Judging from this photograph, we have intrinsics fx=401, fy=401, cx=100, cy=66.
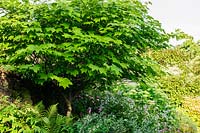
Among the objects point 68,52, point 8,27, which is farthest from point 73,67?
point 8,27

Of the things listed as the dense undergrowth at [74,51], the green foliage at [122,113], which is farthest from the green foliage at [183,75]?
the dense undergrowth at [74,51]

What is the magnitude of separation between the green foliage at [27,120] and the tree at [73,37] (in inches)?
18.0

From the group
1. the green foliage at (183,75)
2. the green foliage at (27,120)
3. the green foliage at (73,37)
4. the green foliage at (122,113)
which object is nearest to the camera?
Result: the green foliage at (27,120)

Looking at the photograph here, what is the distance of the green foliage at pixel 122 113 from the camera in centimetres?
563

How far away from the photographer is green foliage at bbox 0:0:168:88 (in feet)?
17.7

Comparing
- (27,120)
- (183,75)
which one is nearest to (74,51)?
(27,120)

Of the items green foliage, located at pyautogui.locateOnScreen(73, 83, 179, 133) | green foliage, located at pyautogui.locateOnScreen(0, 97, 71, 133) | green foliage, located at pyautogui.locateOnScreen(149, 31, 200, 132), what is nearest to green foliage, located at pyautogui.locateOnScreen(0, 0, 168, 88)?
green foliage, located at pyautogui.locateOnScreen(0, 97, 71, 133)

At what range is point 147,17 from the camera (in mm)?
6094

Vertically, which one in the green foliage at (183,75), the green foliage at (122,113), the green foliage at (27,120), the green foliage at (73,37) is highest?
the green foliage at (73,37)

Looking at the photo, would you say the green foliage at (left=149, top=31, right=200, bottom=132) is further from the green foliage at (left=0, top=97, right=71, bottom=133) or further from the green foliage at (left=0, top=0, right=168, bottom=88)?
the green foliage at (left=0, top=97, right=71, bottom=133)

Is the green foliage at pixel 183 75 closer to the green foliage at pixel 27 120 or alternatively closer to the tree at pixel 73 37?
the tree at pixel 73 37

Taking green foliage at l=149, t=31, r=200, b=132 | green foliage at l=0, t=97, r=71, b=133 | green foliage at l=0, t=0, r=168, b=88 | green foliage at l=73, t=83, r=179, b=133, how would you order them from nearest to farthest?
1. green foliage at l=0, t=97, r=71, b=133
2. green foliage at l=0, t=0, r=168, b=88
3. green foliage at l=73, t=83, r=179, b=133
4. green foliage at l=149, t=31, r=200, b=132

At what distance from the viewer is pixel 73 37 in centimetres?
529

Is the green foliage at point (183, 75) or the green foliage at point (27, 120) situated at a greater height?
the green foliage at point (27, 120)
